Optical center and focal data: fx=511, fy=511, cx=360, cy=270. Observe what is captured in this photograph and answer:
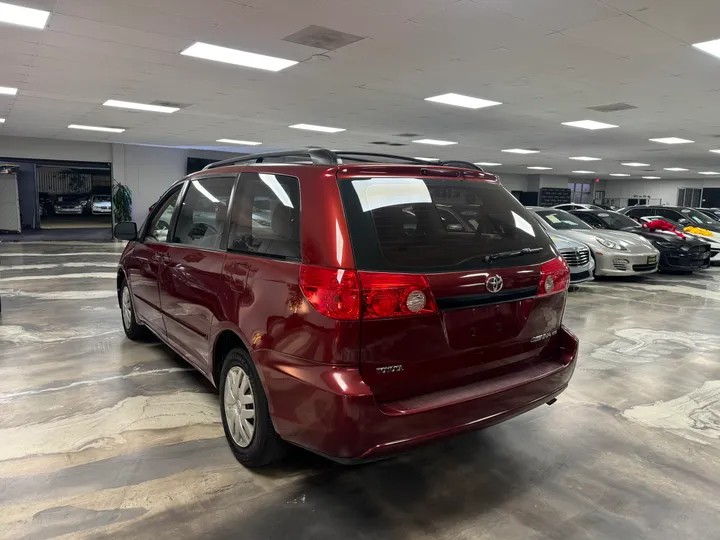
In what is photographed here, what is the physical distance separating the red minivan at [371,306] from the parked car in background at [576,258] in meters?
4.86

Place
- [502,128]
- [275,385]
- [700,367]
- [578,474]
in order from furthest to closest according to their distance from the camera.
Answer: [502,128]
[700,367]
[578,474]
[275,385]

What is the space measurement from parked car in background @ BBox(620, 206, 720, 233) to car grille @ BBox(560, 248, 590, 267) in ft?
16.0

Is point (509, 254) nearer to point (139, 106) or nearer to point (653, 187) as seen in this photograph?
point (139, 106)

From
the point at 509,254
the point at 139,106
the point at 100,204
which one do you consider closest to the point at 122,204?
the point at 139,106

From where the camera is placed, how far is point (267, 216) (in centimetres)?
237

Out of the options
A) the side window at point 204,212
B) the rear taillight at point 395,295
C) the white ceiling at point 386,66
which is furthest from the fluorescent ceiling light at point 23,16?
the rear taillight at point 395,295

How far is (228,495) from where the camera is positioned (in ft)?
7.21

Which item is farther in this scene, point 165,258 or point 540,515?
point 165,258

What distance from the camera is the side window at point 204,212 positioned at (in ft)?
8.93

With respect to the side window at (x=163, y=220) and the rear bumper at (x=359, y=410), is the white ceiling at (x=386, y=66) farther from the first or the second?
the rear bumper at (x=359, y=410)

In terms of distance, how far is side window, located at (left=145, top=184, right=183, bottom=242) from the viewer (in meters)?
3.42

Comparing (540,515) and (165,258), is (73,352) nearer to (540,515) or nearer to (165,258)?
(165,258)

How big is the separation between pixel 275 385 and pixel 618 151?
15.7 m

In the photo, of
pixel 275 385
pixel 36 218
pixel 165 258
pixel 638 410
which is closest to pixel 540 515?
pixel 275 385
